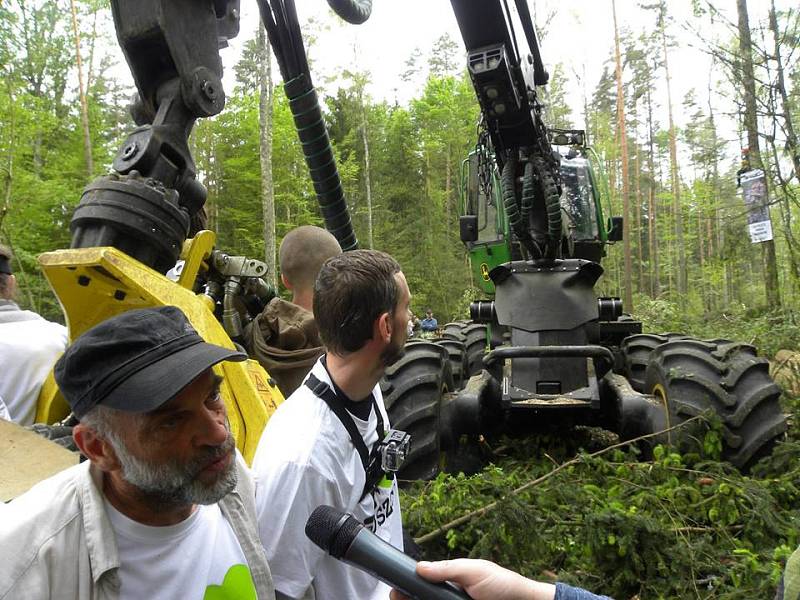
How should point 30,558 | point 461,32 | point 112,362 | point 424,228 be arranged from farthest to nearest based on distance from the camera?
1. point 424,228
2. point 461,32
3. point 112,362
4. point 30,558

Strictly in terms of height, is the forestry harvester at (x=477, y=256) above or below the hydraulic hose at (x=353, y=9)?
below

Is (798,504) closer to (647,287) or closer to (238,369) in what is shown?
(238,369)

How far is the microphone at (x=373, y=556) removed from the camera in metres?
1.20

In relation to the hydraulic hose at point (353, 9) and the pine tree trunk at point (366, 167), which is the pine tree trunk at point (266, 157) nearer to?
the pine tree trunk at point (366, 167)

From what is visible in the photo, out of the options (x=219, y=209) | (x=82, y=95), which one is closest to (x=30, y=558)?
(x=82, y=95)

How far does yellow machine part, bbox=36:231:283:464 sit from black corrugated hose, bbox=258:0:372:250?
2.80ft

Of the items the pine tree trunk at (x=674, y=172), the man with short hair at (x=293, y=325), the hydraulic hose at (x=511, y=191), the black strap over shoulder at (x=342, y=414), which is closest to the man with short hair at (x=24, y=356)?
the man with short hair at (x=293, y=325)

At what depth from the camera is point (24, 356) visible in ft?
8.98

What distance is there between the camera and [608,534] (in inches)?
119

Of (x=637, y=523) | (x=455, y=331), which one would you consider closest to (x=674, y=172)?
(x=455, y=331)

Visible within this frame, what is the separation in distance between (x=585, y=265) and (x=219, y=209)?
28.0 metres

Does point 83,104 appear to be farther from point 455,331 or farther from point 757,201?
point 757,201

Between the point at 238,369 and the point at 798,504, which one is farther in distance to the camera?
the point at 798,504

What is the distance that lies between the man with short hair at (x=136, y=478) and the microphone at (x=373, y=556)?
29 centimetres
